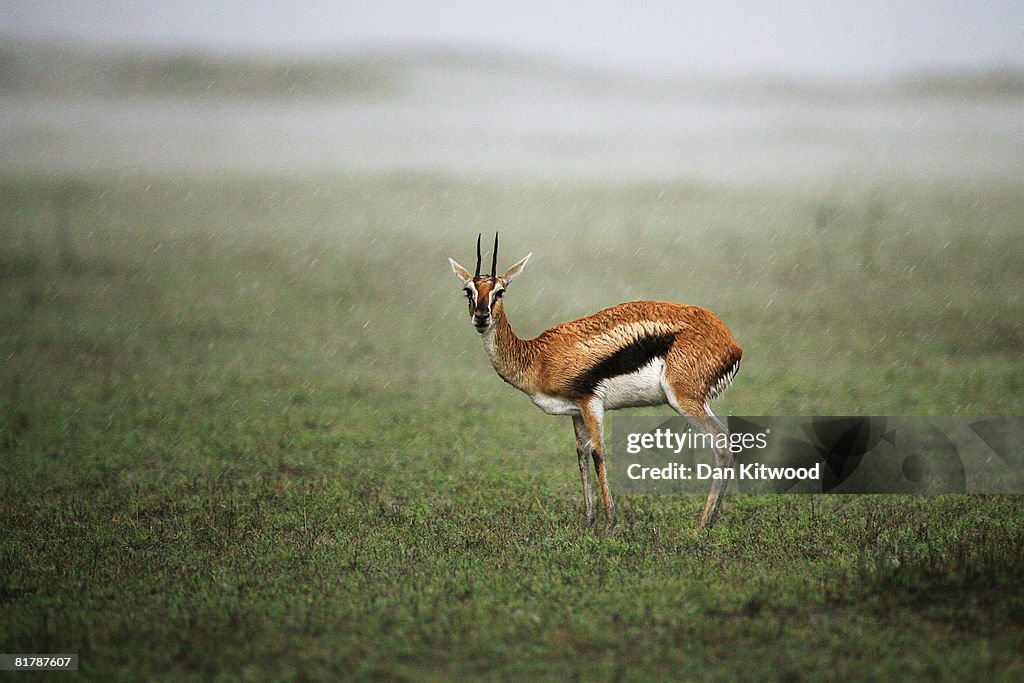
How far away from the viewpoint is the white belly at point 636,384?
1090 cm

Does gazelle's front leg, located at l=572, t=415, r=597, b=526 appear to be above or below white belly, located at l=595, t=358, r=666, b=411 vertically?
below

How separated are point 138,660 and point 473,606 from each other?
8.65ft

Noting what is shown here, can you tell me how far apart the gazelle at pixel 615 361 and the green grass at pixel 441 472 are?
130 cm

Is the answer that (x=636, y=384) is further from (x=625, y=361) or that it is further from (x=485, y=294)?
(x=485, y=294)

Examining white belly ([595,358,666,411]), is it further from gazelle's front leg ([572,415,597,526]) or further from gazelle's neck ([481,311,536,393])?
gazelle's neck ([481,311,536,393])

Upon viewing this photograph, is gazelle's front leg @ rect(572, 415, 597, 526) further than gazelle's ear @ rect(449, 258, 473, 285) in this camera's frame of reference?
Yes

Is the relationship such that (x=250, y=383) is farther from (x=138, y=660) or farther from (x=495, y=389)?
(x=138, y=660)

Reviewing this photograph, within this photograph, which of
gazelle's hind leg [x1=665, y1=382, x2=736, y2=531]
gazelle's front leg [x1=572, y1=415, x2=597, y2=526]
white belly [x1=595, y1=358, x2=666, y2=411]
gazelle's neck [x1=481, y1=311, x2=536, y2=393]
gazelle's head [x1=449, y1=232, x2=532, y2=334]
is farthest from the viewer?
gazelle's front leg [x1=572, y1=415, x2=597, y2=526]

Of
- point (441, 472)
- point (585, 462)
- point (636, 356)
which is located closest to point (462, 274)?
point (636, 356)

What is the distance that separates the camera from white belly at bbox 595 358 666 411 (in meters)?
10.9

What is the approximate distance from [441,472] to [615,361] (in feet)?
15.2

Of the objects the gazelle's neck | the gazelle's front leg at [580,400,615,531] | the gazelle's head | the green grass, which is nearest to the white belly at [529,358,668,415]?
the gazelle's front leg at [580,400,615,531]

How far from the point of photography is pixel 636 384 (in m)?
10.9

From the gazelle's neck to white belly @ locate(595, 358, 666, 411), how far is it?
818mm
